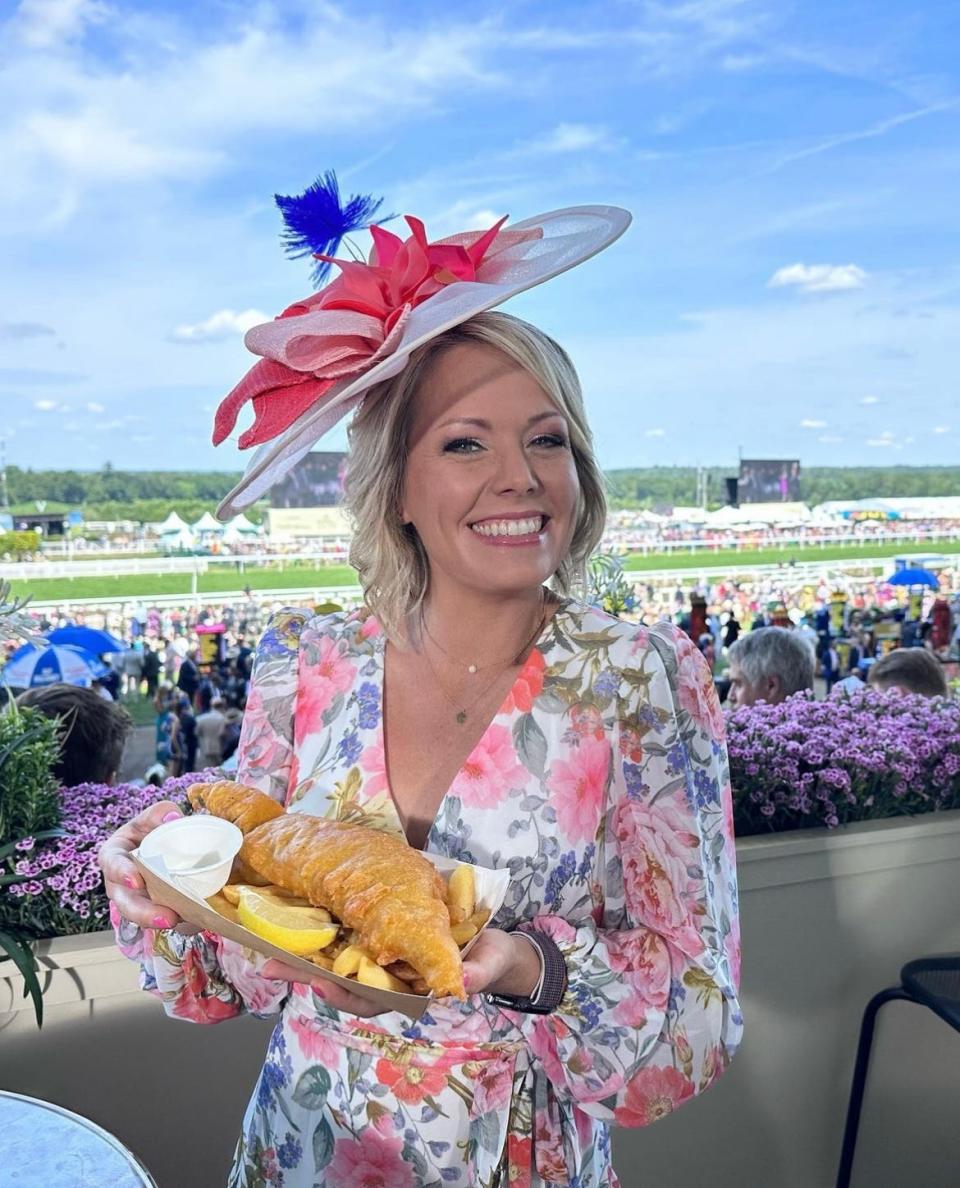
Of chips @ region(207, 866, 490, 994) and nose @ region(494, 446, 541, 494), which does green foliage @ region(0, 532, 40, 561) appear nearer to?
nose @ region(494, 446, 541, 494)

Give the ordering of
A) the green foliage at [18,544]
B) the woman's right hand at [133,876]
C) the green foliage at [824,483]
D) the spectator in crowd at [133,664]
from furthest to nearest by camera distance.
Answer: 1. the green foliage at [824,483]
2. the green foliage at [18,544]
3. the spectator in crowd at [133,664]
4. the woman's right hand at [133,876]

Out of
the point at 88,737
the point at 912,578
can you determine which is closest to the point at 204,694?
the point at 88,737

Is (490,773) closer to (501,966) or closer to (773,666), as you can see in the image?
(501,966)

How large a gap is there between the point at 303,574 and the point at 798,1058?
44392 millimetres

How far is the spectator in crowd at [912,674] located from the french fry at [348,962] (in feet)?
9.53

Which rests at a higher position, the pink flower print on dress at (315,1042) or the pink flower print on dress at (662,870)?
the pink flower print on dress at (662,870)

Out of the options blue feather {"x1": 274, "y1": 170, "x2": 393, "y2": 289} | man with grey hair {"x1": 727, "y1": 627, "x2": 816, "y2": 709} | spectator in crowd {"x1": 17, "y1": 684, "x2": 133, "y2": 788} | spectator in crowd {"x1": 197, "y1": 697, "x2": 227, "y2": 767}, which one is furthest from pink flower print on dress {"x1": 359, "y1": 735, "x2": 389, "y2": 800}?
spectator in crowd {"x1": 197, "y1": 697, "x2": 227, "y2": 767}

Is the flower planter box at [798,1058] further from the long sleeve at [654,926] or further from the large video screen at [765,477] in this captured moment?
the large video screen at [765,477]

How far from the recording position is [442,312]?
1.04m

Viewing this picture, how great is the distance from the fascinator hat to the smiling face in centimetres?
6

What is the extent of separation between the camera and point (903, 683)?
138 inches

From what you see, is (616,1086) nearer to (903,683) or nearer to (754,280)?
(903,683)

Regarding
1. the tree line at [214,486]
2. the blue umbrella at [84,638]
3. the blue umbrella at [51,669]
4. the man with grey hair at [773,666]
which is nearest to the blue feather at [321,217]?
the man with grey hair at [773,666]

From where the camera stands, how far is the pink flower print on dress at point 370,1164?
105cm
